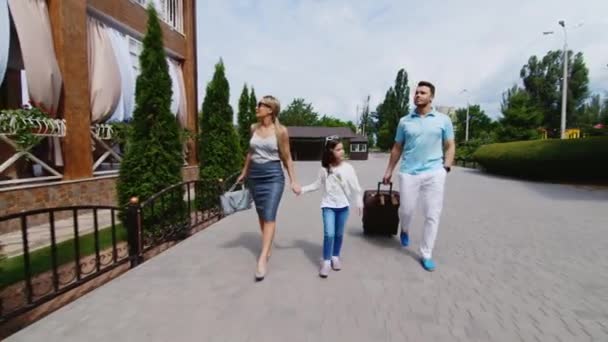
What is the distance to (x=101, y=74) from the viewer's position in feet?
26.2

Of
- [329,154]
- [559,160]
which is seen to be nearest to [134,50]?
[329,154]

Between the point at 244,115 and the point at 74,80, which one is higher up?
the point at 74,80

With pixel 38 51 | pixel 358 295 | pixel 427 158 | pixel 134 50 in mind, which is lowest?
pixel 358 295

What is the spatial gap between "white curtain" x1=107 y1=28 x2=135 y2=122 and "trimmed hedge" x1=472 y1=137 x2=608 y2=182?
51.2 feet

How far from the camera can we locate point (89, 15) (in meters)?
7.90

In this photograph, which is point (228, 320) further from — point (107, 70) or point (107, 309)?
point (107, 70)

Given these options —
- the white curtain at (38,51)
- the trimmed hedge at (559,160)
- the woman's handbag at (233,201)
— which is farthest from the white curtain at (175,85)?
the trimmed hedge at (559,160)

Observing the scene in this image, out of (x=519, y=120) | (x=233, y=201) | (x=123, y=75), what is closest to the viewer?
(x=233, y=201)

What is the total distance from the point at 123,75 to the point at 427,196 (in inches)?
354

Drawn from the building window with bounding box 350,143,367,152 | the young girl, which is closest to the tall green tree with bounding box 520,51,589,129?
the building window with bounding box 350,143,367,152

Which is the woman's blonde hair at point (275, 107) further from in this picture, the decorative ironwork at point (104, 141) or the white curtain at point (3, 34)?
the decorative ironwork at point (104, 141)

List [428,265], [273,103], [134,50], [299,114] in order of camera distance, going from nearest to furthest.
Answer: [273,103]
[428,265]
[134,50]
[299,114]

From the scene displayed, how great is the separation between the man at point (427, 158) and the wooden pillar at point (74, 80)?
7.27 meters

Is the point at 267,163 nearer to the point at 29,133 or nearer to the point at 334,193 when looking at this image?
the point at 334,193
